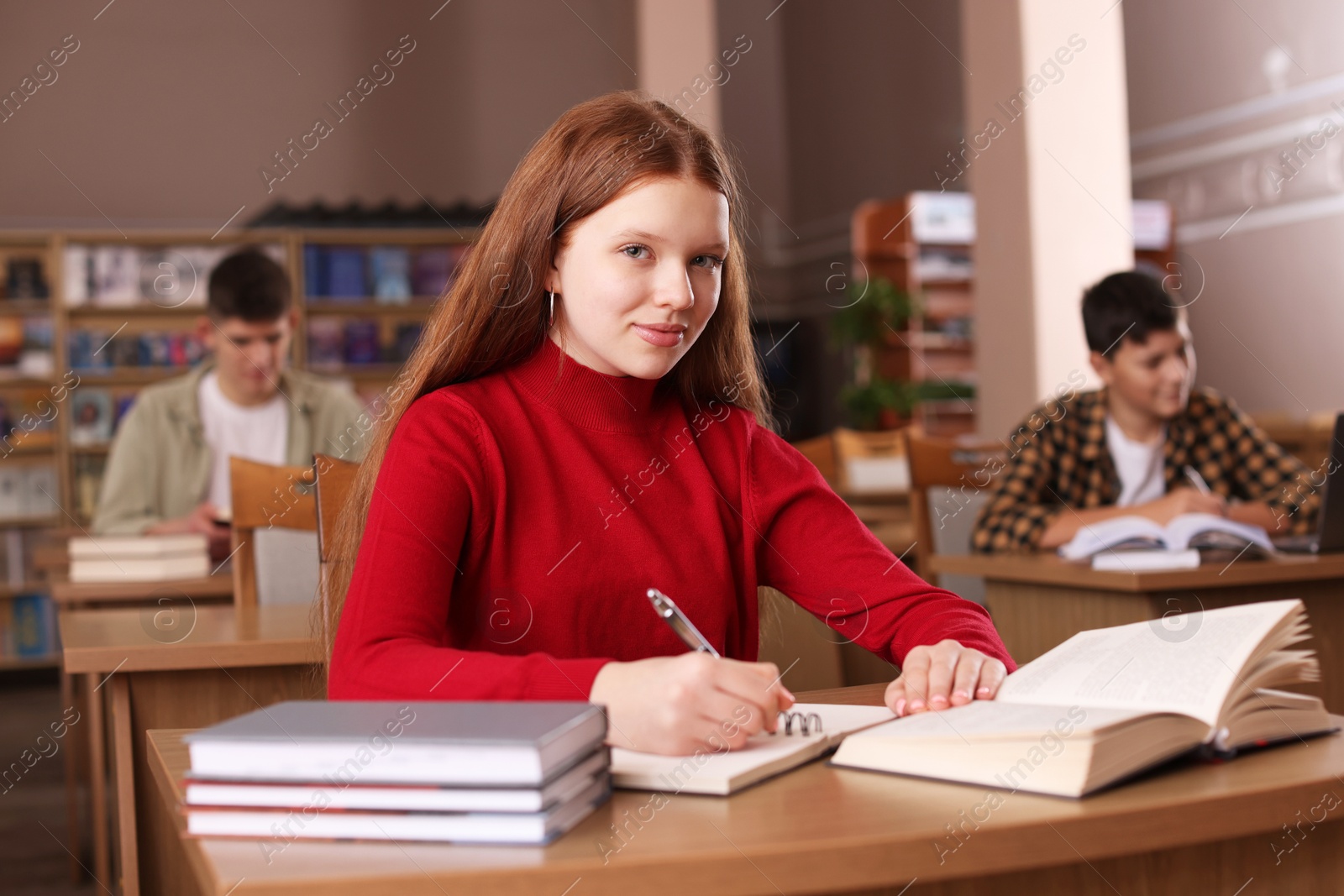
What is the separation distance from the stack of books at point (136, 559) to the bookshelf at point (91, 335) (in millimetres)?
3922

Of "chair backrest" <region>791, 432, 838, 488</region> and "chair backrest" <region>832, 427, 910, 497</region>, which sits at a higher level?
"chair backrest" <region>791, 432, 838, 488</region>

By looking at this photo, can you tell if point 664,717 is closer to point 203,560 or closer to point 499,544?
point 499,544

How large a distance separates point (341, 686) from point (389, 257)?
19.7ft

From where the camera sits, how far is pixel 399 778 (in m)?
0.73

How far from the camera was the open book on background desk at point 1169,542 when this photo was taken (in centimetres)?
217

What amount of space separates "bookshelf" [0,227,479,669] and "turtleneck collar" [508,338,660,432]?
18.1 feet

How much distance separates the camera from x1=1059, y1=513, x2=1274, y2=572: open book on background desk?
217 cm

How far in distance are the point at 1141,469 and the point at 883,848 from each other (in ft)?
7.65

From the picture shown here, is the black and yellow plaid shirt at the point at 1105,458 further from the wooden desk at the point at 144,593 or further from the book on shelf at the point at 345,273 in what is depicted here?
the book on shelf at the point at 345,273

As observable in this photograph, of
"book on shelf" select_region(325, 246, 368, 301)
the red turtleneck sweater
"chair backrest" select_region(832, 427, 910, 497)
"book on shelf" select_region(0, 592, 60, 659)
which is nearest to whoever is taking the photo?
the red turtleneck sweater

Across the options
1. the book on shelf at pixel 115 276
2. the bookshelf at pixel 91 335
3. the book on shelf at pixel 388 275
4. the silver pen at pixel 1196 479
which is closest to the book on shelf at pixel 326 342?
the bookshelf at pixel 91 335

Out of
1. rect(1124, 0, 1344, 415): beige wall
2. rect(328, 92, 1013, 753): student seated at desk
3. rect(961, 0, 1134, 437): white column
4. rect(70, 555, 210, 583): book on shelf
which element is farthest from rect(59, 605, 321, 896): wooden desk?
rect(1124, 0, 1344, 415): beige wall

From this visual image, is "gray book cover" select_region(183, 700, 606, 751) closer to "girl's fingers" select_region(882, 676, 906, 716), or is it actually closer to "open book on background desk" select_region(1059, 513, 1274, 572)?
"girl's fingers" select_region(882, 676, 906, 716)

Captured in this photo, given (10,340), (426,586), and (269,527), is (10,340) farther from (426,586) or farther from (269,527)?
(426,586)
